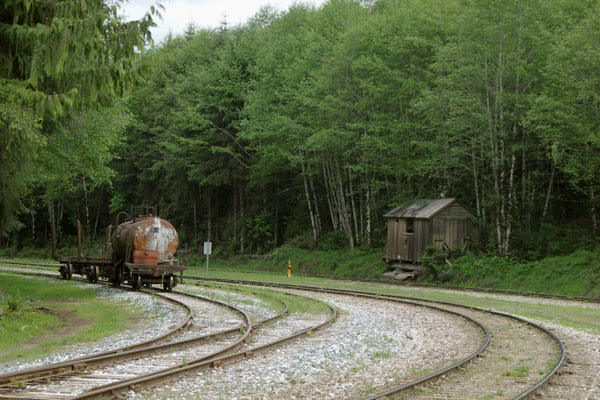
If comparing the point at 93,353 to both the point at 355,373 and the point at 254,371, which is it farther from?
the point at 355,373

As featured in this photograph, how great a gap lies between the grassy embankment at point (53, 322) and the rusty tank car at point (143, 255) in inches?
95.5

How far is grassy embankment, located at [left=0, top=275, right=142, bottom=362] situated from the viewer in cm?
1089

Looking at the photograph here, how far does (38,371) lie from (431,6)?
3184cm

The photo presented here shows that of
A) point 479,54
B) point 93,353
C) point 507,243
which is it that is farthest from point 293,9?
point 93,353

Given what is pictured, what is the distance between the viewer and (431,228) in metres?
28.2

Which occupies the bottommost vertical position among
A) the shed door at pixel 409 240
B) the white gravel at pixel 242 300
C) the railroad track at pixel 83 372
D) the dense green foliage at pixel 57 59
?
the white gravel at pixel 242 300

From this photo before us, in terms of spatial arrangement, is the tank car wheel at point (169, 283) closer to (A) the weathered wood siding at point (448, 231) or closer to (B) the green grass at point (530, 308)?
(B) the green grass at point (530, 308)

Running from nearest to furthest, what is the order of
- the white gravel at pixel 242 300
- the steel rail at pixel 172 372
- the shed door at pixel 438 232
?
the steel rail at pixel 172 372, the white gravel at pixel 242 300, the shed door at pixel 438 232

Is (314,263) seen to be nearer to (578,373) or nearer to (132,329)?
(132,329)

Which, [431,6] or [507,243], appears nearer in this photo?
[507,243]

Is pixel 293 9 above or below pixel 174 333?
above

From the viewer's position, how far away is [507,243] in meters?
26.3

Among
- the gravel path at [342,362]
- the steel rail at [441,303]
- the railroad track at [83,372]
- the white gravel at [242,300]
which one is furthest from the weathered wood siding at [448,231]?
the railroad track at [83,372]

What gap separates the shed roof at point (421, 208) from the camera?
28.3m
